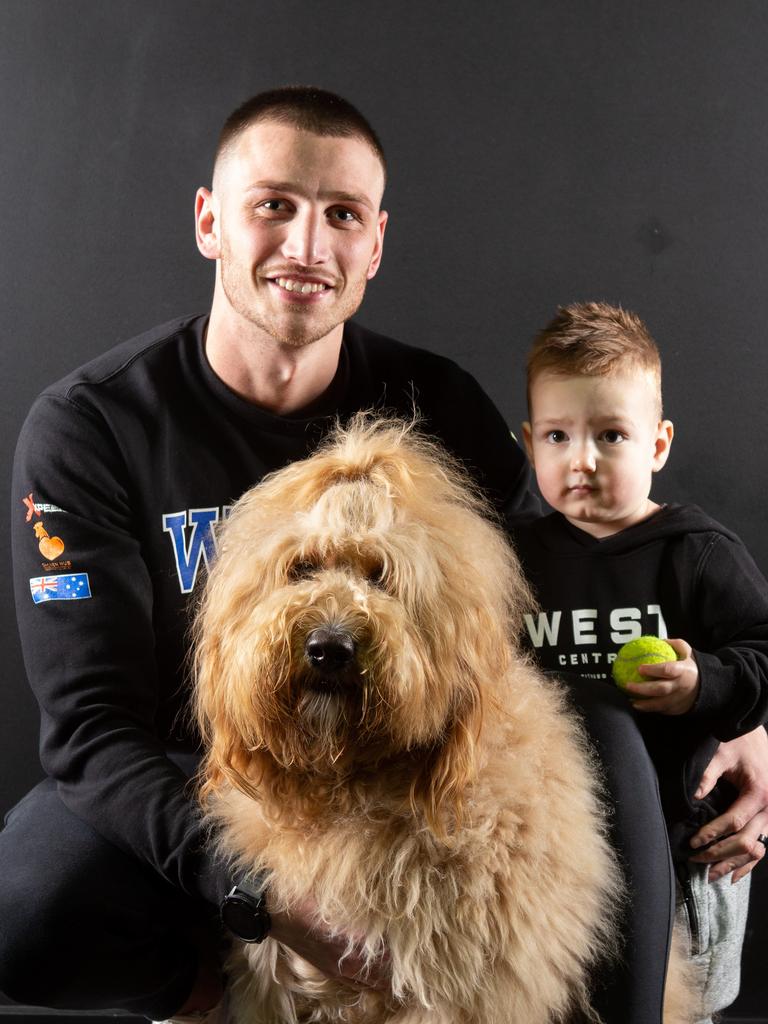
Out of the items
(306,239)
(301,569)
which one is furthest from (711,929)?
(306,239)

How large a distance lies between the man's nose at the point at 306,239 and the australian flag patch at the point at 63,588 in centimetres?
69

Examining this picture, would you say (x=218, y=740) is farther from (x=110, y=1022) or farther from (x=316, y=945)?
(x=110, y=1022)

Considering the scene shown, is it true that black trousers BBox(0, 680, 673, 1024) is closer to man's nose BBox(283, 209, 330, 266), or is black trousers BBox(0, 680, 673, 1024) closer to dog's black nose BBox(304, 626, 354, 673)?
dog's black nose BBox(304, 626, 354, 673)

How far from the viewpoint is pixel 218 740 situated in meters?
1.60

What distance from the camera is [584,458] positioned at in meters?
2.12

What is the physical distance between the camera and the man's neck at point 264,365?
2.32 m

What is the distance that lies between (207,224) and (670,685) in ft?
4.22

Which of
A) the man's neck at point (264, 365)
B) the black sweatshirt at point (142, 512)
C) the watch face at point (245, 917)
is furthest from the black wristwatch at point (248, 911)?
the man's neck at point (264, 365)

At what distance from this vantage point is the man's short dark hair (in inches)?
90.4

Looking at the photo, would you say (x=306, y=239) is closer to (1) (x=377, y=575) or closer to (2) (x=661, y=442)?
(2) (x=661, y=442)

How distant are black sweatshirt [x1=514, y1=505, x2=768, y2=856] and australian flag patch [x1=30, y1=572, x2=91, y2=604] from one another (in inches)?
29.6

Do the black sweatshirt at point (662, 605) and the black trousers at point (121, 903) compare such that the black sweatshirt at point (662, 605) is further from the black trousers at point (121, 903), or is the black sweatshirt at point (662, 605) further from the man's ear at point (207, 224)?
the man's ear at point (207, 224)

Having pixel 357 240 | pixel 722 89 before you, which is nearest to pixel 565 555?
pixel 357 240

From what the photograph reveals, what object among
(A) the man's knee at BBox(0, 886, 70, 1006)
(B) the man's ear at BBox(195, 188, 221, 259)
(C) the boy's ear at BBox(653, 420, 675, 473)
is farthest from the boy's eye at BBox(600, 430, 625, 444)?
(A) the man's knee at BBox(0, 886, 70, 1006)
